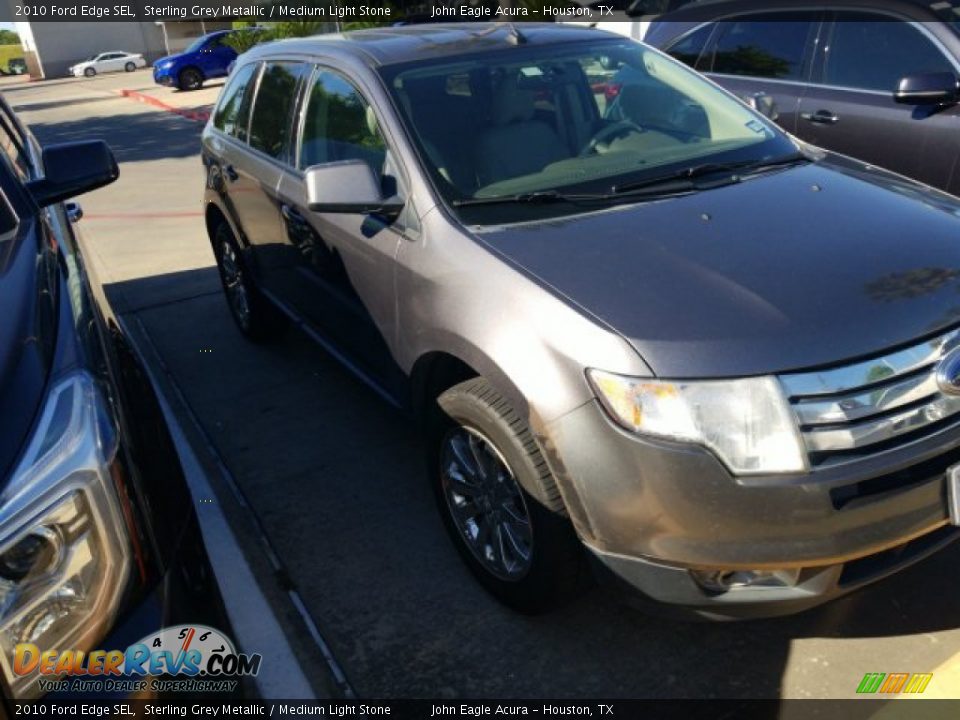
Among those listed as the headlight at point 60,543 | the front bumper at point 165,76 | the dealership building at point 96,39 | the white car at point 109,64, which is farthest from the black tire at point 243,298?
the dealership building at point 96,39

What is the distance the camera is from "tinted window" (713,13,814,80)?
5.49m

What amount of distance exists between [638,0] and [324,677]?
1474cm

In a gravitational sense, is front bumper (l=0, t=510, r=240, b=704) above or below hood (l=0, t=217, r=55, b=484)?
below

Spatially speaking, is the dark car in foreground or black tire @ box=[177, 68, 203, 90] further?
black tire @ box=[177, 68, 203, 90]

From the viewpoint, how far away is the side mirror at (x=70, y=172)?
3.09 m

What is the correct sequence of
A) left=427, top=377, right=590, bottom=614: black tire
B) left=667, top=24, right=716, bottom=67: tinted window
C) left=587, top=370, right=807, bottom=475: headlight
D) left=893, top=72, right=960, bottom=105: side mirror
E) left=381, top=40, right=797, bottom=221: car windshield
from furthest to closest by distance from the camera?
left=667, top=24, right=716, bottom=67: tinted window, left=893, top=72, right=960, bottom=105: side mirror, left=381, top=40, right=797, bottom=221: car windshield, left=427, top=377, right=590, bottom=614: black tire, left=587, top=370, right=807, bottom=475: headlight

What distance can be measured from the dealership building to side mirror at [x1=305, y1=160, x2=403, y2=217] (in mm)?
51122

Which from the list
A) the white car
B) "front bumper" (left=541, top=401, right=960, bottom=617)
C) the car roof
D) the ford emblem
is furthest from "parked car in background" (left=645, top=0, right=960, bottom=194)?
the white car

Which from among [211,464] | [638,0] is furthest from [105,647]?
[638,0]

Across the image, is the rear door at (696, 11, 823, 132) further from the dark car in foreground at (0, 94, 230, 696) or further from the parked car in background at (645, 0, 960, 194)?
the dark car in foreground at (0, 94, 230, 696)

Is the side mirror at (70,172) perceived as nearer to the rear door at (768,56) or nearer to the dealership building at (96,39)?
the rear door at (768,56)

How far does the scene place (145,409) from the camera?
2.21 meters

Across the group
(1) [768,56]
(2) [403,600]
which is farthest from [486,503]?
(1) [768,56]

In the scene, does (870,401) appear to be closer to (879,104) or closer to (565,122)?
(565,122)
